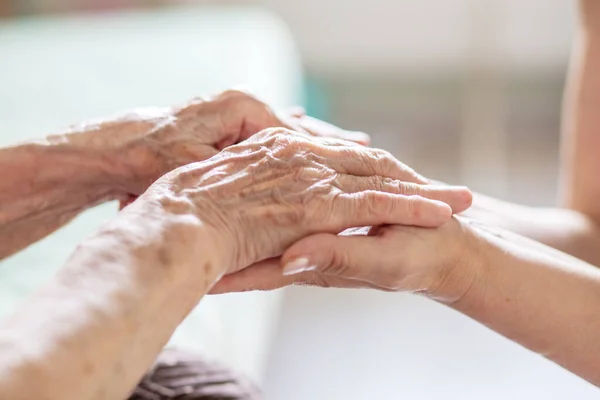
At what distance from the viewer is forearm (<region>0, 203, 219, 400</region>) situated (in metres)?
0.56

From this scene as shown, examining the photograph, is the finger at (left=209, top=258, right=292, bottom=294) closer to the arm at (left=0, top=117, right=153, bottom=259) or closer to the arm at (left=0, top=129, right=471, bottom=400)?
the arm at (left=0, top=129, right=471, bottom=400)

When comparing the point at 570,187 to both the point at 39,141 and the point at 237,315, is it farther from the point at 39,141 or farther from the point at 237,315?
the point at 39,141

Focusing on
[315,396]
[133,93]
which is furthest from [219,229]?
[315,396]

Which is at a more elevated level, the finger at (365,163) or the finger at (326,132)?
the finger at (365,163)

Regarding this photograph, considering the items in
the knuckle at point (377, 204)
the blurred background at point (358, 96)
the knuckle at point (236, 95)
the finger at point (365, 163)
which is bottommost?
the blurred background at point (358, 96)

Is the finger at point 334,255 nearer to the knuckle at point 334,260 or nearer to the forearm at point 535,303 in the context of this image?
the knuckle at point 334,260

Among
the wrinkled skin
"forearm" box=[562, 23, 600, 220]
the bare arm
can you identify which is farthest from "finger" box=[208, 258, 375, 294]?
"forearm" box=[562, 23, 600, 220]

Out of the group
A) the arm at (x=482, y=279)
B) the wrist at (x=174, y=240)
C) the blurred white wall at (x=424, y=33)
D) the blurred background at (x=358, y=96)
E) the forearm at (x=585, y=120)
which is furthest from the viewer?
the blurred white wall at (x=424, y=33)

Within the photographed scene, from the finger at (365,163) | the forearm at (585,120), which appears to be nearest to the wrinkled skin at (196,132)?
the finger at (365,163)

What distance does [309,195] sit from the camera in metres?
0.80

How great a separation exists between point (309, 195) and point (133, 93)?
99cm

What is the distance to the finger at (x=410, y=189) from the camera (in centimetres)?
84

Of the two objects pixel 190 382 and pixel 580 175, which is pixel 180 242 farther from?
pixel 580 175

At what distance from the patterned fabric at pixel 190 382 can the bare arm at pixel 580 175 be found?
1.51 feet
